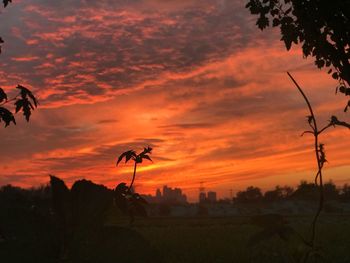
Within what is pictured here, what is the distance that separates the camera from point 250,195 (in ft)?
320

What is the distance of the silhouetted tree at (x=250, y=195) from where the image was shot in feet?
315

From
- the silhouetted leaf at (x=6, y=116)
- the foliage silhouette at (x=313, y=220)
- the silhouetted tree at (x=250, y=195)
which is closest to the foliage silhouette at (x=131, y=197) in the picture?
the foliage silhouette at (x=313, y=220)

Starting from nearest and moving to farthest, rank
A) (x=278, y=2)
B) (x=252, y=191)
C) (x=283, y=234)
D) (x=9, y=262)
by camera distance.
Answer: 1. (x=9, y=262)
2. (x=283, y=234)
3. (x=278, y=2)
4. (x=252, y=191)

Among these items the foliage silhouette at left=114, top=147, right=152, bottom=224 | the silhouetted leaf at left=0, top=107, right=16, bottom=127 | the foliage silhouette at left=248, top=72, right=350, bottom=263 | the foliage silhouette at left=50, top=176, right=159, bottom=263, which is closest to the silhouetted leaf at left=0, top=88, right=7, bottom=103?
the silhouetted leaf at left=0, top=107, right=16, bottom=127

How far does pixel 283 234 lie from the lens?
110 cm

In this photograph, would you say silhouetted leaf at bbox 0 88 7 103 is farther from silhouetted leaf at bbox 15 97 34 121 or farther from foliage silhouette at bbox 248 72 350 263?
foliage silhouette at bbox 248 72 350 263

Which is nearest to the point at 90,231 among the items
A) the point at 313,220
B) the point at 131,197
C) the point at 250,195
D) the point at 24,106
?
the point at 313,220

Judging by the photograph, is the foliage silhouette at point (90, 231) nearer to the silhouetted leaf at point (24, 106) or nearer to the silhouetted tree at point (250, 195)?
the silhouetted leaf at point (24, 106)

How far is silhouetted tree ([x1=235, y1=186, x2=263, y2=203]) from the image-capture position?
315 feet

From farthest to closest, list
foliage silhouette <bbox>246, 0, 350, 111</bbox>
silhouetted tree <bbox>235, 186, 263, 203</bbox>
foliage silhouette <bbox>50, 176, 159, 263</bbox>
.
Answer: silhouetted tree <bbox>235, 186, 263, 203</bbox> → foliage silhouette <bbox>246, 0, 350, 111</bbox> → foliage silhouette <bbox>50, 176, 159, 263</bbox>

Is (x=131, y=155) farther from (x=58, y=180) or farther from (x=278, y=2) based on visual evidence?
(x=278, y=2)

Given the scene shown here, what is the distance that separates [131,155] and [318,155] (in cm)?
167

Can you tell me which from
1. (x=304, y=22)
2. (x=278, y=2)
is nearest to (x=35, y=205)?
(x=304, y=22)

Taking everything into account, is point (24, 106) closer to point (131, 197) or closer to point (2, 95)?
point (2, 95)
